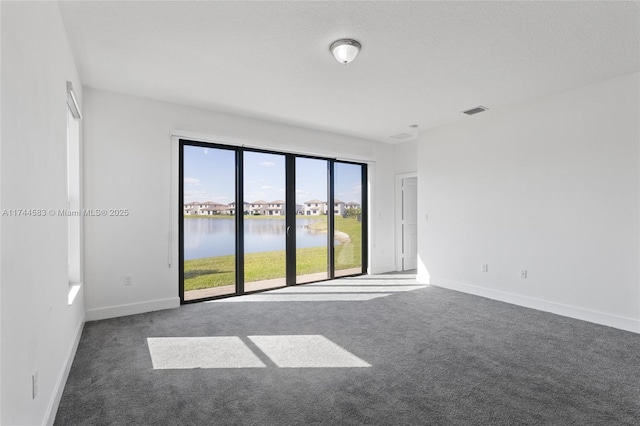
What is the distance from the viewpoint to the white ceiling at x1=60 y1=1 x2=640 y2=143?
2.47 meters

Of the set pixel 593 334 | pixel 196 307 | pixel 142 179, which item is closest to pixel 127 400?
pixel 196 307

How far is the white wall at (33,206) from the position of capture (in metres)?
1.42

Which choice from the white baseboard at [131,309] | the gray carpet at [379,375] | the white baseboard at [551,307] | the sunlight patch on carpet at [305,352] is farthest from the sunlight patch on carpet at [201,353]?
the white baseboard at [551,307]

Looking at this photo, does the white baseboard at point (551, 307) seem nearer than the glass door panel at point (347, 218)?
Yes

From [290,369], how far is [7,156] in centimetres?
225

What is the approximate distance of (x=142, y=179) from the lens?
4.22m

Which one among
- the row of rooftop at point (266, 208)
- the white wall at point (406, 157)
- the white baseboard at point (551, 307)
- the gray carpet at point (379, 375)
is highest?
the white wall at point (406, 157)

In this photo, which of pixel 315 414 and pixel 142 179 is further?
pixel 142 179

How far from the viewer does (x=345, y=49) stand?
2.88 m

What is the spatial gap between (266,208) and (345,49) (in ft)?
9.86

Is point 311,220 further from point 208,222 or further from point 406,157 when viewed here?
point 406,157

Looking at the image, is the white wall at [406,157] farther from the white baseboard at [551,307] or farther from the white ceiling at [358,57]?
the white baseboard at [551,307]

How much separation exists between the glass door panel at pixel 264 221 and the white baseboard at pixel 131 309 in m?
1.14

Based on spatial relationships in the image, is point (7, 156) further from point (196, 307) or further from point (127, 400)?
point (196, 307)
